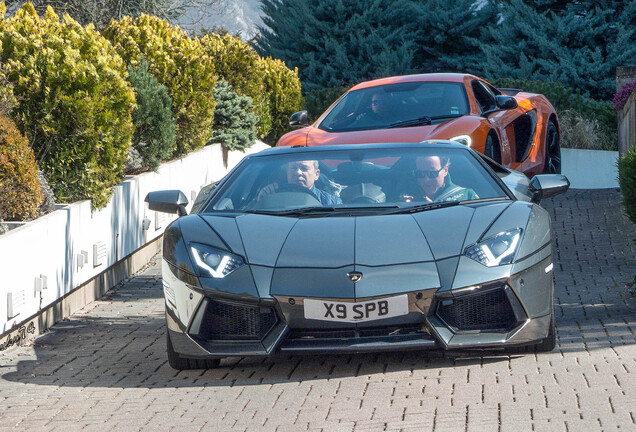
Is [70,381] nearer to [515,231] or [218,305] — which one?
[218,305]

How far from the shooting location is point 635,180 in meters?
8.45

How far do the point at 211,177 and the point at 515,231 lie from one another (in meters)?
9.68

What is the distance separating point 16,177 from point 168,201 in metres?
1.82

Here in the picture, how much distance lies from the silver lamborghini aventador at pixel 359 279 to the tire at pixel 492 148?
425 cm

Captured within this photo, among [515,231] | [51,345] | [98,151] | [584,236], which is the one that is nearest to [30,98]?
[98,151]

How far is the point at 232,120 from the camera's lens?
55.5 feet

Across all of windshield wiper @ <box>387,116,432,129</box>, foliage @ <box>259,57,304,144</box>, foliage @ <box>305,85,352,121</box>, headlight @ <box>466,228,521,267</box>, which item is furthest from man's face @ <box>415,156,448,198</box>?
foliage @ <box>305,85,352,121</box>

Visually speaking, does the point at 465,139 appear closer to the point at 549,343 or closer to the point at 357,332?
the point at 549,343

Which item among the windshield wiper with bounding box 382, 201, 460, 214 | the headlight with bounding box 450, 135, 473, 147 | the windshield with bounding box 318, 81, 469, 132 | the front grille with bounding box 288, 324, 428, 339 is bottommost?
the front grille with bounding box 288, 324, 428, 339

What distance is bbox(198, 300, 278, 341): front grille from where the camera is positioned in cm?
531

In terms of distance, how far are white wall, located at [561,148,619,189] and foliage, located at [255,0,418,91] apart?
13032 millimetres

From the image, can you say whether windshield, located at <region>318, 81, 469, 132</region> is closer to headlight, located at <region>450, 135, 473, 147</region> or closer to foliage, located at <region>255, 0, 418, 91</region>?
headlight, located at <region>450, 135, 473, 147</region>

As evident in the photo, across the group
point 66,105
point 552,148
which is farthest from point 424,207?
point 552,148

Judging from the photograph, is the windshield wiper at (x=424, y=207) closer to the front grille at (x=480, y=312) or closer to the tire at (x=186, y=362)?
the front grille at (x=480, y=312)
